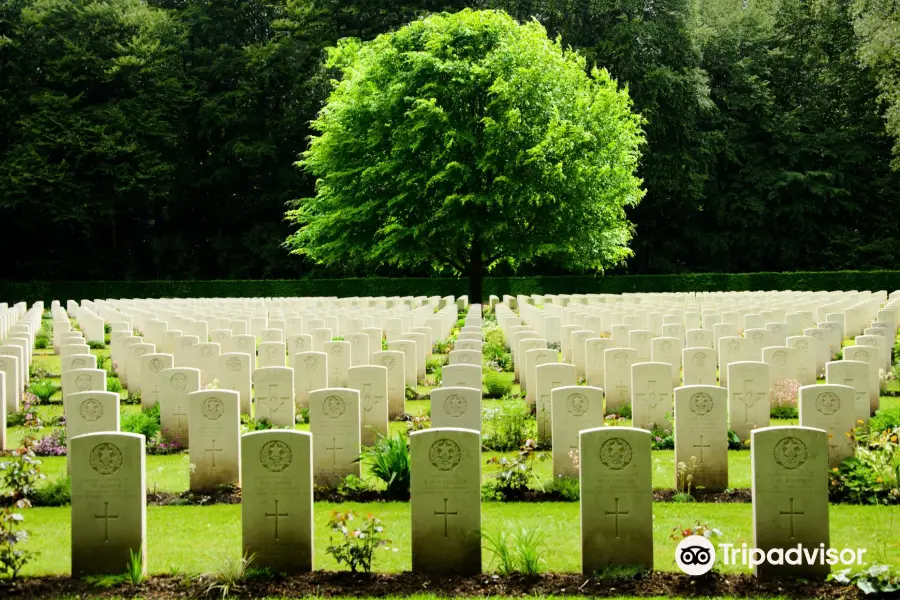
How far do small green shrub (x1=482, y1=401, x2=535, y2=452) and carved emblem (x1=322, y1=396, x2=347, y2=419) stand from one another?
2.06 meters

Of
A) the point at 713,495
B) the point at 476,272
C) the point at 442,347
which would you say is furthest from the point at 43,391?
the point at 476,272

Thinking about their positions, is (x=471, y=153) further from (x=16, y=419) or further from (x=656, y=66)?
(x=16, y=419)

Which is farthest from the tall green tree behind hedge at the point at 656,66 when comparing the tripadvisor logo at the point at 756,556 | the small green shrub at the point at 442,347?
the tripadvisor logo at the point at 756,556

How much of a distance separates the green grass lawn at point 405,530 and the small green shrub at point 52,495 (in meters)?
0.17

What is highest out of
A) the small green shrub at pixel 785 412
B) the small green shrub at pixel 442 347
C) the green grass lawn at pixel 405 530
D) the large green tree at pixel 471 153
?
the large green tree at pixel 471 153

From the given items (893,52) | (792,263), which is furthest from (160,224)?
(893,52)

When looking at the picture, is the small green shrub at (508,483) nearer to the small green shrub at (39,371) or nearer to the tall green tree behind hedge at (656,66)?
the small green shrub at (39,371)

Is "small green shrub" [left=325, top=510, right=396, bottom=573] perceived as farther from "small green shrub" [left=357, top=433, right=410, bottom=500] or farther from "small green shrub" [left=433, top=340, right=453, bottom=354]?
"small green shrub" [left=433, top=340, right=453, bottom=354]

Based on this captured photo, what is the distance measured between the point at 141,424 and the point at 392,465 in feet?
11.0

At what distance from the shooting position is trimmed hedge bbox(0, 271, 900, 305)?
3741 cm

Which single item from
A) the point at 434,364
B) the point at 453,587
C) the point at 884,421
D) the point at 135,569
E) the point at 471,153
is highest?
the point at 471,153

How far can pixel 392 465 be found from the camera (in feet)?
27.9

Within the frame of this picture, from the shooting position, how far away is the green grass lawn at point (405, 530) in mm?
6621

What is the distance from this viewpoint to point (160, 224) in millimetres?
47281
